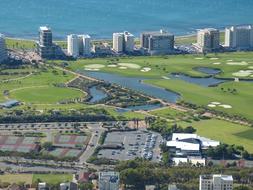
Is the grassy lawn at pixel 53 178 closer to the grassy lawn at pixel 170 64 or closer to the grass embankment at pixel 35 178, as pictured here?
the grass embankment at pixel 35 178

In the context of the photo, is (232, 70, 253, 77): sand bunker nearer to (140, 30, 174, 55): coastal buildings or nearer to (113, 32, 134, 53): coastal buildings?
(140, 30, 174, 55): coastal buildings

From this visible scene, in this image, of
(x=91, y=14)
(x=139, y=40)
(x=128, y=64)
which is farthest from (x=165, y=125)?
(x=91, y=14)

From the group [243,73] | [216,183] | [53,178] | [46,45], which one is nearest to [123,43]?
[46,45]

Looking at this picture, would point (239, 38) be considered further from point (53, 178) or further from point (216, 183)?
point (216, 183)

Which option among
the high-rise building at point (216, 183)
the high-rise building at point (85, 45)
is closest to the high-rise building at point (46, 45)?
the high-rise building at point (85, 45)

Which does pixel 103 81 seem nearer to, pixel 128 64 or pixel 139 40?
pixel 128 64
